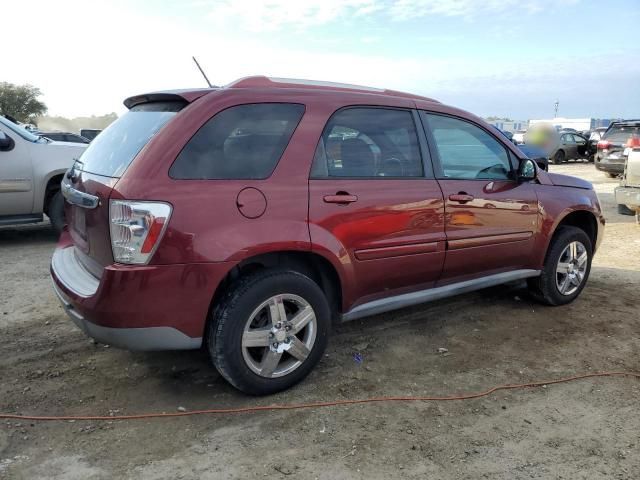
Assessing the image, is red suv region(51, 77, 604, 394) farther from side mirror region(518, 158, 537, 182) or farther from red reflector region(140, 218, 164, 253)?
side mirror region(518, 158, 537, 182)

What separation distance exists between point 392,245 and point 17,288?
3.65m

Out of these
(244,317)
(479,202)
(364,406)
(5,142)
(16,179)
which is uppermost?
(5,142)

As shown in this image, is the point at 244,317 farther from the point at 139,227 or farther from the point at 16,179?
the point at 16,179

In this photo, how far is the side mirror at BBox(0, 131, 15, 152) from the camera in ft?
21.2

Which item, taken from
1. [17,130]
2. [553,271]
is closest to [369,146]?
[553,271]

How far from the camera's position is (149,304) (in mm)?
2625

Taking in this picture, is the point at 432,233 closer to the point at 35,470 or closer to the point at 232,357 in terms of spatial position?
the point at 232,357

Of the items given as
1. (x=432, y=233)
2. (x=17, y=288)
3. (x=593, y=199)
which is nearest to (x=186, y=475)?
(x=432, y=233)

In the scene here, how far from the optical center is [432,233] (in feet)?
11.8

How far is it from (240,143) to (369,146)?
901mm

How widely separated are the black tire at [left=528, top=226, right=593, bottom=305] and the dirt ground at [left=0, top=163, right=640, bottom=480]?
177mm

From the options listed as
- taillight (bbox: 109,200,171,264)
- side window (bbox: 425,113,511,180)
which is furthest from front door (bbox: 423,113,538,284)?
taillight (bbox: 109,200,171,264)

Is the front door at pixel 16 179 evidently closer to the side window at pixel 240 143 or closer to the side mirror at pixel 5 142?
the side mirror at pixel 5 142

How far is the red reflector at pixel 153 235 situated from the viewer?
257 cm
